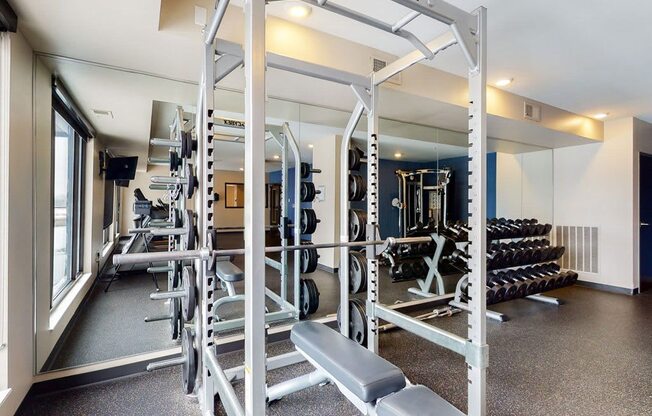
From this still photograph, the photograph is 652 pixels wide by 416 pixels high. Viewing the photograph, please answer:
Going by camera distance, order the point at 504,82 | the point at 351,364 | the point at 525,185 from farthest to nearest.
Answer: the point at 525,185 < the point at 504,82 < the point at 351,364

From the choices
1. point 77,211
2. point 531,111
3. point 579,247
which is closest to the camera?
point 77,211

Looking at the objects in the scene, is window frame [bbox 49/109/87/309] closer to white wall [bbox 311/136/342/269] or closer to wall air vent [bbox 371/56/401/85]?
white wall [bbox 311/136/342/269]

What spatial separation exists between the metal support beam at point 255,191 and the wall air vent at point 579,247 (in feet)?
18.5

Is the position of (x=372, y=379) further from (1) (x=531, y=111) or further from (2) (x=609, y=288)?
(2) (x=609, y=288)

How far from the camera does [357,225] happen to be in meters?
2.18

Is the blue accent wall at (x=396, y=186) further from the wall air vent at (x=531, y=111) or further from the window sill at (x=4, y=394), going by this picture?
the window sill at (x=4, y=394)

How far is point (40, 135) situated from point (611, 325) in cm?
506

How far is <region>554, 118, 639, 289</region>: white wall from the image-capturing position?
14.3 ft

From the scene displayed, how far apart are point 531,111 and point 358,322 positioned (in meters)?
3.18

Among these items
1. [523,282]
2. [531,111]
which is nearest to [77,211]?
[523,282]

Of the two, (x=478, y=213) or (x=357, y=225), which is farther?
(x=357, y=225)

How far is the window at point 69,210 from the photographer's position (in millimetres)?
2869

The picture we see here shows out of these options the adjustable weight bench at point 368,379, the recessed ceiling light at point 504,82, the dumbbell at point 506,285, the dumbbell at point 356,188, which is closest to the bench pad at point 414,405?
the adjustable weight bench at point 368,379

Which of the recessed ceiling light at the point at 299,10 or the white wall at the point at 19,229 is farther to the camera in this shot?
the recessed ceiling light at the point at 299,10
